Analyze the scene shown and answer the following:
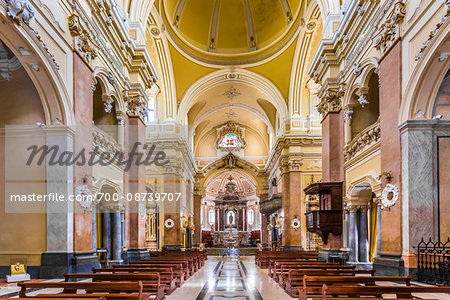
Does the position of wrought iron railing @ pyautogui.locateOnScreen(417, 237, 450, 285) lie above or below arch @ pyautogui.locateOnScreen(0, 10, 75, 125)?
below

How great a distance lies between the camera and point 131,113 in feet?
42.6

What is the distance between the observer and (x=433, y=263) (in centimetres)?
667

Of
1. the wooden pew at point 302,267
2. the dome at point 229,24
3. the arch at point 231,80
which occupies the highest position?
the dome at point 229,24

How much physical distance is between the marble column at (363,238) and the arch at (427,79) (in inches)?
181

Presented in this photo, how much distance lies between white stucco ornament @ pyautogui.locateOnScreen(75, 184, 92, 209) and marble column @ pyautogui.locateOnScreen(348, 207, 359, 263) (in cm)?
732

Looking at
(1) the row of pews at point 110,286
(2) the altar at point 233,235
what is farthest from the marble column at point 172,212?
(2) the altar at point 233,235

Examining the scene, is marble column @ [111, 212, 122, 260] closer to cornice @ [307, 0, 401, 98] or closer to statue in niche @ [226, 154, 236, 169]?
cornice @ [307, 0, 401, 98]

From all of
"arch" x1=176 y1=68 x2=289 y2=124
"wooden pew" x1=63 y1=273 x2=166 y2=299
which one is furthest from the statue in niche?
"wooden pew" x1=63 y1=273 x2=166 y2=299

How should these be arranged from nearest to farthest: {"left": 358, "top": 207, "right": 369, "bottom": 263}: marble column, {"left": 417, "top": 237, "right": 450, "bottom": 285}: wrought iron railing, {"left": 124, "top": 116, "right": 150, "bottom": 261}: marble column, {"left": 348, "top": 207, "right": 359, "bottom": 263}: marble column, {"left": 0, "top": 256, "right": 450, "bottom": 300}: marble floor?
{"left": 417, "top": 237, "right": 450, "bottom": 285}: wrought iron railing < {"left": 0, "top": 256, "right": 450, "bottom": 300}: marble floor < {"left": 348, "top": 207, "right": 359, "bottom": 263}: marble column < {"left": 358, "top": 207, "right": 369, "bottom": 263}: marble column < {"left": 124, "top": 116, "right": 150, "bottom": 261}: marble column

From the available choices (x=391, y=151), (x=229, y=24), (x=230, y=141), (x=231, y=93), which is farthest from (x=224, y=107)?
(x=391, y=151)

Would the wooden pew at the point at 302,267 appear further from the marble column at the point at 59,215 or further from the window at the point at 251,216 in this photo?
the window at the point at 251,216

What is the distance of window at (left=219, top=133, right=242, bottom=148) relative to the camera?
33.4 m

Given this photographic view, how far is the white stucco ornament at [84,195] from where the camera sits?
27.2 ft

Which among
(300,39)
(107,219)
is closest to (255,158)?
(300,39)
